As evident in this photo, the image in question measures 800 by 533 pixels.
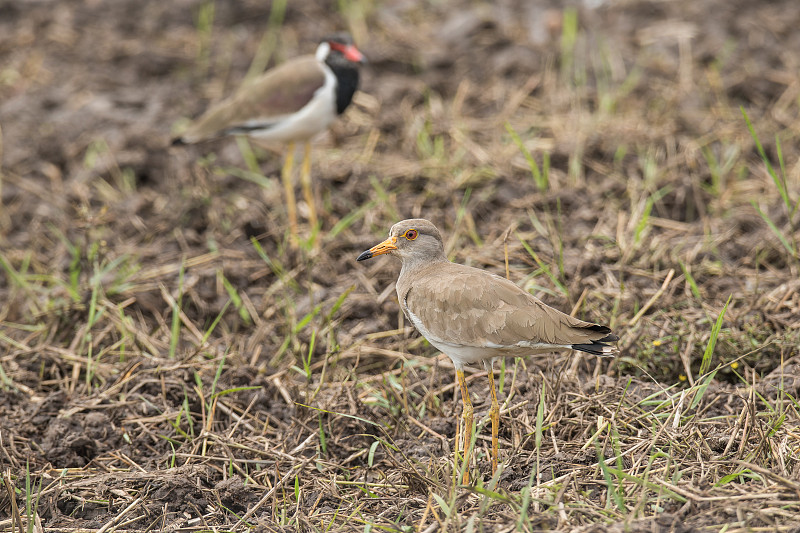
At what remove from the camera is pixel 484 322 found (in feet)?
11.9

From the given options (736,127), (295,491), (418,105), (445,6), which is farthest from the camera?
(445,6)

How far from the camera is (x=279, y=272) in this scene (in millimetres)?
5457

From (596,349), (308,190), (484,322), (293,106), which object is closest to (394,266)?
(308,190)

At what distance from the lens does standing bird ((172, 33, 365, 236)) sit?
6.12 metres

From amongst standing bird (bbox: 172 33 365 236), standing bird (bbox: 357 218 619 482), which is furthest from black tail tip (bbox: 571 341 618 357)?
standing bird (bbox: 172 33 365 236)

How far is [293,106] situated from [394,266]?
1.37 metres

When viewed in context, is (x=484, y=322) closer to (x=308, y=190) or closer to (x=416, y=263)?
(x=416, y=263)

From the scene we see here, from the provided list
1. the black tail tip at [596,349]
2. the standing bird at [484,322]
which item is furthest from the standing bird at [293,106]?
the black tail tip at [596,349]

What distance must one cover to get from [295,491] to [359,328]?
1.45 metres

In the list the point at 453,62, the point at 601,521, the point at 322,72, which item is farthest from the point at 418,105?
the point at 601,521

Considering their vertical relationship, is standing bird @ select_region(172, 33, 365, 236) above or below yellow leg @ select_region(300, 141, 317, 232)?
above

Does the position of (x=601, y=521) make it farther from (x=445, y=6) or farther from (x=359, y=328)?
(x=445, y=6)

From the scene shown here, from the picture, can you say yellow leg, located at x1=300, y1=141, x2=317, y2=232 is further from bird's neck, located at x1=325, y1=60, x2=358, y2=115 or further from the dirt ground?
bird's neck, located at x1=325, y1=60, x2=358, y2=115

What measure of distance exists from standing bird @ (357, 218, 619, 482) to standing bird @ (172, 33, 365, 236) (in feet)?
7.54
